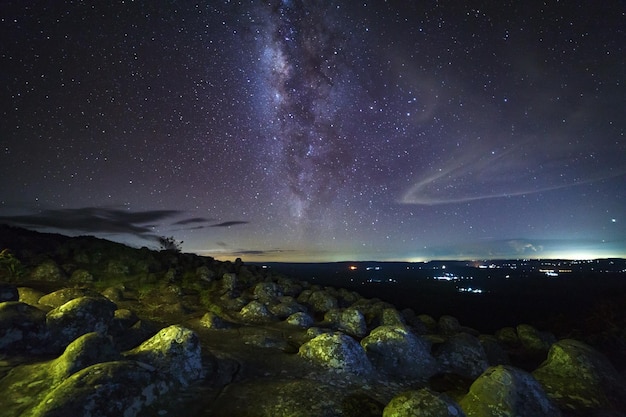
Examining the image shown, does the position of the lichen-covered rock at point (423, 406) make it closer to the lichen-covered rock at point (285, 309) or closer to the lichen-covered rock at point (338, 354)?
the lichen-covered rock at point (338, 354)

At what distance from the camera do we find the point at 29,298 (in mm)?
13812

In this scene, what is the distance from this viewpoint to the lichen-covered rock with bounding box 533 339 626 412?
1015cm

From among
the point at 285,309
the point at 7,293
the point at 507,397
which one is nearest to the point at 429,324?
the point at 285,309

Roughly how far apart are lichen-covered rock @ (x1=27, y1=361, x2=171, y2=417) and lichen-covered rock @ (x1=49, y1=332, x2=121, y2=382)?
2.95ft

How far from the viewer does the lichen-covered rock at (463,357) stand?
38.5ft

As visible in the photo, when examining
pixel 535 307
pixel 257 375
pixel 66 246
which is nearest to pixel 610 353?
pixel 257 375

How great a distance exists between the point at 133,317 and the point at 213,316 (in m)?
3.89

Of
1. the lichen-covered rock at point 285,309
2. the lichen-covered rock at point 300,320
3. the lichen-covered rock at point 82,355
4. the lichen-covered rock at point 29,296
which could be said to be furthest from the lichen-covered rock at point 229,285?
the lichen-covered rock at point 82,355

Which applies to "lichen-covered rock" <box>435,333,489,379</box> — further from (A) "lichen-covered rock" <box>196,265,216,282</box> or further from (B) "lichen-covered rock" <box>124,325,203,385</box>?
(A) "lichen-covered rock" <box>196,265,216,282</box>

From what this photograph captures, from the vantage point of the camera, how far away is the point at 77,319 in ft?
34.0

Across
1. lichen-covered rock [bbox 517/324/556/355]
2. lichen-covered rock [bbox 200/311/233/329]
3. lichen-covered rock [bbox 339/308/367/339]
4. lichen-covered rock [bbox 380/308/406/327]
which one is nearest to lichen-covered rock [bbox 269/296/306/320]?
lichen-covered rock [bbox 339/308/367/339]

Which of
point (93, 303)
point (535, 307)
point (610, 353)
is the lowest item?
point (535, 307)

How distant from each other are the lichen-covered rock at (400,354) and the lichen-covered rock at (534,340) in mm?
10928

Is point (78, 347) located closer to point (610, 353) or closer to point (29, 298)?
point (29, 298)
